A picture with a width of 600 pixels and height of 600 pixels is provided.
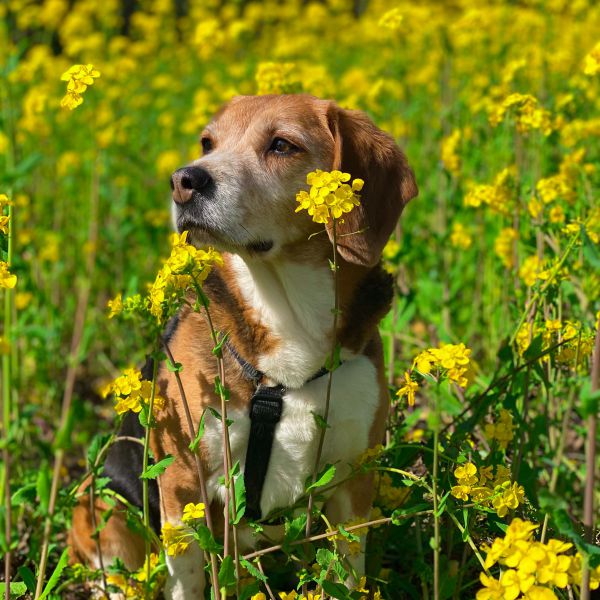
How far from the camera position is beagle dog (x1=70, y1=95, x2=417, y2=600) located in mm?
2535

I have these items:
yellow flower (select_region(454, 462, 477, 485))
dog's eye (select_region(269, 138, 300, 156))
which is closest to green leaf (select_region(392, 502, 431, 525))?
yellow flower (select_region(454, 462, 477, 485))

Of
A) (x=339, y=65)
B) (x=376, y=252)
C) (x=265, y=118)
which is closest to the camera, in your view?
(x=376, y=252)

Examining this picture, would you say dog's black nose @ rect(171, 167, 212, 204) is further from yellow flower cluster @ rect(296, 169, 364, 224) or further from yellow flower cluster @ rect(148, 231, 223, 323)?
yellow flower cluster @ rect(296, 169, 364, 224)

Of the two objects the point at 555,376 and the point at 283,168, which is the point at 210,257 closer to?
the point at 283,168

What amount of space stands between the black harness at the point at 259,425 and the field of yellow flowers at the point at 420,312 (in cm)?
23

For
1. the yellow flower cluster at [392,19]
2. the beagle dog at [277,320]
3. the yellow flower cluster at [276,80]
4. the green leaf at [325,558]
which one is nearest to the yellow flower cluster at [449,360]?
the green leaf at [325,558]

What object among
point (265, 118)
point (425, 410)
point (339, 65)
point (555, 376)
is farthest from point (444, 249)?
point (339, 65)

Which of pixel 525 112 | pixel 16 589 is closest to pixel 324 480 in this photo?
pixel 16 589

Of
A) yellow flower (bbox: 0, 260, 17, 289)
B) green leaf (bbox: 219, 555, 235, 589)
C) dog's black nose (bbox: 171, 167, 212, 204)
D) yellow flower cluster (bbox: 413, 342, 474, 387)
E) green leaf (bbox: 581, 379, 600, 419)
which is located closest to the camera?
green leaf (bbox: 581, 379, 600, 419)

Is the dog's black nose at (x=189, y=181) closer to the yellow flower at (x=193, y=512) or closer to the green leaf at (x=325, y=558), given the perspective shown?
the yellow flower at (x=193, y=512)

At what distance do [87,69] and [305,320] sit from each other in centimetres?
110

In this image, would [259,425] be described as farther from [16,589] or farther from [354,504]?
[16,589]

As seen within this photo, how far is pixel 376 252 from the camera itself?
2.62 metres

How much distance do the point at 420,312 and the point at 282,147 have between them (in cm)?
213
